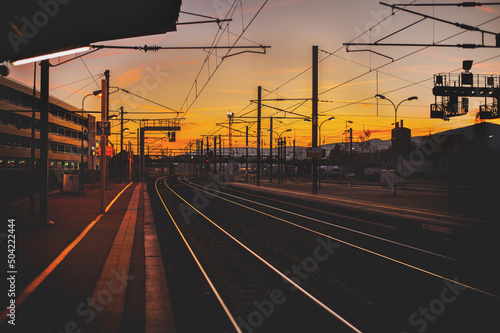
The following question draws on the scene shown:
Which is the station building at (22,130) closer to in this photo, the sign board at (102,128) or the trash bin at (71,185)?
the trash bin at (71,185)

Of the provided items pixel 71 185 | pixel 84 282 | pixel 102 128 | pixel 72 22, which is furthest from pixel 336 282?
pixel 71 185

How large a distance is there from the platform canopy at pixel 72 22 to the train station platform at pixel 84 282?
4454 millimetres

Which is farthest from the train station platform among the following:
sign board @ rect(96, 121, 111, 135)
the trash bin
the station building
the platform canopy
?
the station building

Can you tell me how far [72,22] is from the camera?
8.27 meters

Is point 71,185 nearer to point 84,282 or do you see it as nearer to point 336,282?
point 84,282

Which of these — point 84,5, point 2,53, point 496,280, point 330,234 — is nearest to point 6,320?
point 84,5

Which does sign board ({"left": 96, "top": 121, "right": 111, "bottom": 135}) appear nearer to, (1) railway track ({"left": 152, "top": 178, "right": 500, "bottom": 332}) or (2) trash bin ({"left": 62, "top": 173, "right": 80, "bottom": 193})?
(1) railway track ({"left": 152, "top": 178, "right": 500, "bottom": 332})

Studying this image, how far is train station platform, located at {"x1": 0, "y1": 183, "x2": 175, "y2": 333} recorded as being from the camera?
549 centimetres

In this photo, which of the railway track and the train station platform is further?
the railway track

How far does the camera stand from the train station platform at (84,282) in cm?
549

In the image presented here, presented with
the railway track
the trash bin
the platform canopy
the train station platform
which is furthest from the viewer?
the trash bin

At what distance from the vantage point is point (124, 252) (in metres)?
10.1

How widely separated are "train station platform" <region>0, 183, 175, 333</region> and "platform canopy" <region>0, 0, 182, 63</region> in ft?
14.6

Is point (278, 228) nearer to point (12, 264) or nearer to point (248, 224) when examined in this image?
point (248, 224)
